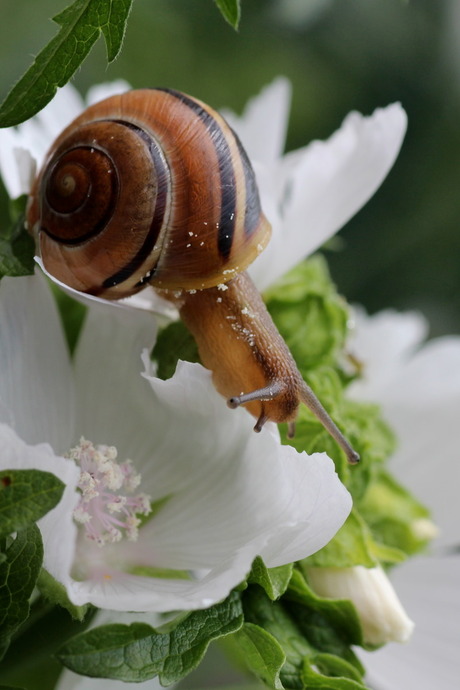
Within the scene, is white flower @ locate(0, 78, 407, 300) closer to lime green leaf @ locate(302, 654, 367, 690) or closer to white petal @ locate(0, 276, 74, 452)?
white petal @ locate(0, 276, 74, 452)

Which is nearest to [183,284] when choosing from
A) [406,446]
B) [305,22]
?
[406,446]

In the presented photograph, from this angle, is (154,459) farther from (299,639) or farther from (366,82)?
(366,82)

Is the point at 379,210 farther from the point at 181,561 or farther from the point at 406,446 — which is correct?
the point at 181,561

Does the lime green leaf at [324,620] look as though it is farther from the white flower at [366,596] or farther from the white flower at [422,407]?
the white flower at [422,407]

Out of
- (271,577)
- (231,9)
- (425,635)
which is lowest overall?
(425,635)

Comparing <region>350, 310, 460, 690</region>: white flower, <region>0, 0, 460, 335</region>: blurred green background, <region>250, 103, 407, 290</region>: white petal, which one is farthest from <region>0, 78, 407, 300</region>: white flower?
<region>0, 0, 460, 335</region>: blurred green background

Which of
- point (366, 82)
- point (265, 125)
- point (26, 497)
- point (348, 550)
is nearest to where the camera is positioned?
point (26, 497)

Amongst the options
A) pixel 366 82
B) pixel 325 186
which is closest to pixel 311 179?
pixel 325 186
